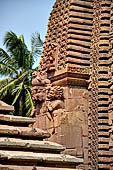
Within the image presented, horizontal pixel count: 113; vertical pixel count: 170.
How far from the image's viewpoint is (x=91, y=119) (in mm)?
12195

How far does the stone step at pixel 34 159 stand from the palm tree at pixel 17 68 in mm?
19964

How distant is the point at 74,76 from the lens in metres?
12.6

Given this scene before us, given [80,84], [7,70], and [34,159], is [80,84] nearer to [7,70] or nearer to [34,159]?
[34,159]

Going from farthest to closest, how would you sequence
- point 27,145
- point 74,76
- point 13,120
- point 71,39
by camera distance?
point 71,39 < point 74,76 < point 13,120 < point 27,145

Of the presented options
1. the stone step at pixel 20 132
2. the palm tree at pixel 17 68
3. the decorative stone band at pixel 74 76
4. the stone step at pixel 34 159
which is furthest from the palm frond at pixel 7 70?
the stone step at pixel 34 159

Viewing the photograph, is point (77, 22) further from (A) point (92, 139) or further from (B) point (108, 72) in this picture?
(A) point (92, 139)

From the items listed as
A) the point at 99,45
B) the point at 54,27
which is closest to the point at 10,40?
the point at 54,27

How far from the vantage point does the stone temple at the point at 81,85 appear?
1186cm

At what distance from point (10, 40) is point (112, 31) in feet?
51.3

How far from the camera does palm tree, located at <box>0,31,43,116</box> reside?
26.2 meters

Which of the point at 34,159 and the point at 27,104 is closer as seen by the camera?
the point at 34,159

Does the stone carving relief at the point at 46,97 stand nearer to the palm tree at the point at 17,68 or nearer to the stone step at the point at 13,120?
the stone step at the point at 13,120

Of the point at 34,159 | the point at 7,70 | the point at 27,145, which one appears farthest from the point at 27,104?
the point at 34,159

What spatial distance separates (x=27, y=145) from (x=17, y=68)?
22.1 metres
